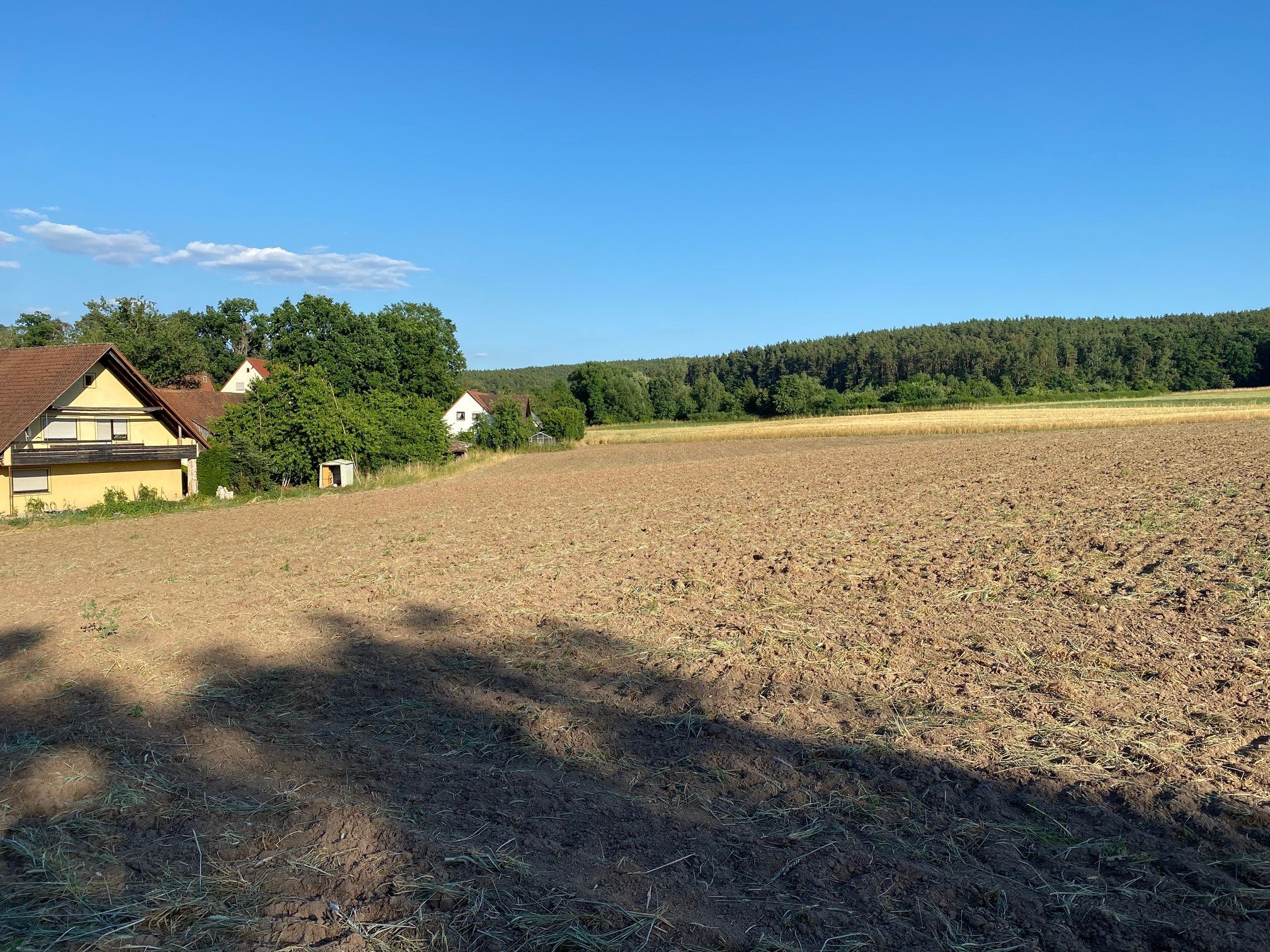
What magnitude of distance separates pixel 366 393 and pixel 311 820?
171 ft

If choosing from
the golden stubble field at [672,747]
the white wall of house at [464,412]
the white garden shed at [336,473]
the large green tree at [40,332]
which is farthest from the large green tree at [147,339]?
the golden stubble field at [672,747]

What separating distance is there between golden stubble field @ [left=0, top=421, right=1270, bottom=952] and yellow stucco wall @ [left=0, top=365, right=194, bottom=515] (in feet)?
69.4

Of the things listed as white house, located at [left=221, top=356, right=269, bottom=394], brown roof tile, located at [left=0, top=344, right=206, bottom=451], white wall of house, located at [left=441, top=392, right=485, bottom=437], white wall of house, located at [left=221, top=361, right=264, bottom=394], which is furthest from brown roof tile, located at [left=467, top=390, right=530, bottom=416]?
brown roof tile, located at [left=0, top=344, right=206, bottom=451]

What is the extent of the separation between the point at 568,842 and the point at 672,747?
155 cm

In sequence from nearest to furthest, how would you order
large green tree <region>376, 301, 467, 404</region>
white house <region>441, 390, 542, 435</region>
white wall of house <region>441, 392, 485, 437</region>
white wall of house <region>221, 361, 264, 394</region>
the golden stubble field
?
1. the golden stubble field
2. large green tree <region>376, 301, 467, 404</region>
3. white wall of house <region>221, 361, 264, 394</region>
4. white house <region>441, 390, 542, 435</region>
5. white wall of house <region>441, 392, 485, 437</region>

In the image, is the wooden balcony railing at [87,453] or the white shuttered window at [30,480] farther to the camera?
the white shuttered window at [30,480]

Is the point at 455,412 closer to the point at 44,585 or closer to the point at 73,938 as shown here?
the point at 44,585

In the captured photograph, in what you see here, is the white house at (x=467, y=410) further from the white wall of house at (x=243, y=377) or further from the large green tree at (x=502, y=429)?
the white wall of house at (x=243, y=377)

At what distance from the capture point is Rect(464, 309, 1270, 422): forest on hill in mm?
100062

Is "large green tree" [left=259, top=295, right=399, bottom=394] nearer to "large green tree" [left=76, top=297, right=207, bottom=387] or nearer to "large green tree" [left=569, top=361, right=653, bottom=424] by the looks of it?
"large green tree" [left=76, top=297, right=207, bottom=387]

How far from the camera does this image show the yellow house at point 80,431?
95.9 feet

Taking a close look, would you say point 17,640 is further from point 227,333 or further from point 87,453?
point 227,333

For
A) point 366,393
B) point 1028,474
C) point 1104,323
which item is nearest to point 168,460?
point 366,393

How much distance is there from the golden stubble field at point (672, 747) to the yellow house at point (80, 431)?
20588 mm
